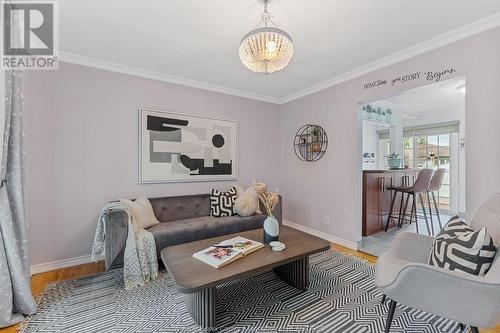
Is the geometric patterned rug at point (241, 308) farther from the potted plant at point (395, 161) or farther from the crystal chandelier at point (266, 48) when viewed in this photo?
the potted plant at point (395, 161)

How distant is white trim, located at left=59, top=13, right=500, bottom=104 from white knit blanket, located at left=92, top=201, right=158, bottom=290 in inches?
67.0

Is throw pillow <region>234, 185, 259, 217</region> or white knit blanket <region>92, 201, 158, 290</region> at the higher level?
throw pillow <region>234, 185, 259, 217</region>

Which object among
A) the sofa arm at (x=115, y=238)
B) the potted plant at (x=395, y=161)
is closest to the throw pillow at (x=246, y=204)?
the sofa arm at (x=115, y=238)

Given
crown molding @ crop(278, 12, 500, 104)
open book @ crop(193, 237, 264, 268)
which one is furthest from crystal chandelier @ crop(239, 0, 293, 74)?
crown molding @ crop(278, 12, 500, 104)

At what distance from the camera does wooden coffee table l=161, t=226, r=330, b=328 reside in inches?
58.5

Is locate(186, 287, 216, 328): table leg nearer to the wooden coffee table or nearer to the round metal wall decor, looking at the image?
the wooden coffee table

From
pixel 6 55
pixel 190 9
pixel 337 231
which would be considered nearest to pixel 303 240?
pixel 337 231

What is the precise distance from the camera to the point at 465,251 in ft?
4.38

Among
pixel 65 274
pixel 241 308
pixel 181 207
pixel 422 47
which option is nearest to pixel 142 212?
pixel 181 207

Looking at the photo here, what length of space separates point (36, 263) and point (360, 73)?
4345 millimetres

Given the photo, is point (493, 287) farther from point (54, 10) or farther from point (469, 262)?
point (54, 10)

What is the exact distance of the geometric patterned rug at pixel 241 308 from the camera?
1.66m

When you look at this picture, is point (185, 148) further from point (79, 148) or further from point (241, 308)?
point (241, 308)

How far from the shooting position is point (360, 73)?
296 cm
